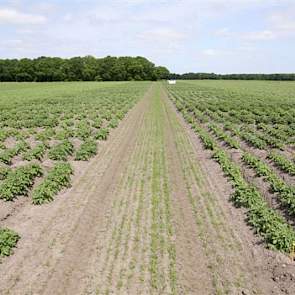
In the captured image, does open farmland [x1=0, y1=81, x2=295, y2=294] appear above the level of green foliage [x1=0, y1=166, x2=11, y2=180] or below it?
below

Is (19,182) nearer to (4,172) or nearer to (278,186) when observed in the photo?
(4,172)

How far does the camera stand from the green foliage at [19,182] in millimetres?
11906

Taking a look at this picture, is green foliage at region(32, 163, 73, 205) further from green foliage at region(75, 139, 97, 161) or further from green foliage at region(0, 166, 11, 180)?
green foliage at region(75, 139, 97, 161)

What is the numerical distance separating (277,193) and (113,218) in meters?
5.31

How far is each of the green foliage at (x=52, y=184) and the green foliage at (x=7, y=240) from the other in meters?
2.27

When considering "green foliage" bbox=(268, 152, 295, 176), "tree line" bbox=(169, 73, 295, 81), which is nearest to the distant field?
"green foliage" bbox=(268, 152, 295, 176)

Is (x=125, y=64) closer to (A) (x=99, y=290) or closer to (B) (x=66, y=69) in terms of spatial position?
(B) (x=66, y=69)

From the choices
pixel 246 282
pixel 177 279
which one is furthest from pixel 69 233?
pixel 246 282

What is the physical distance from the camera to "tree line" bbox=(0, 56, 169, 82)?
13838cm

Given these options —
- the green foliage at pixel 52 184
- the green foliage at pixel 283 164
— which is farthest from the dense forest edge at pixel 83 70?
the green foliage at pixel 283 164

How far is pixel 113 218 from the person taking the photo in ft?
34.8

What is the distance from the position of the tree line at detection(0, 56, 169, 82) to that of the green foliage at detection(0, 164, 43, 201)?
131 metres

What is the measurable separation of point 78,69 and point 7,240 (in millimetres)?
145485

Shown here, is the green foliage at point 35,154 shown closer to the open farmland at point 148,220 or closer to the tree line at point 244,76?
the open farmland at point 148,220
